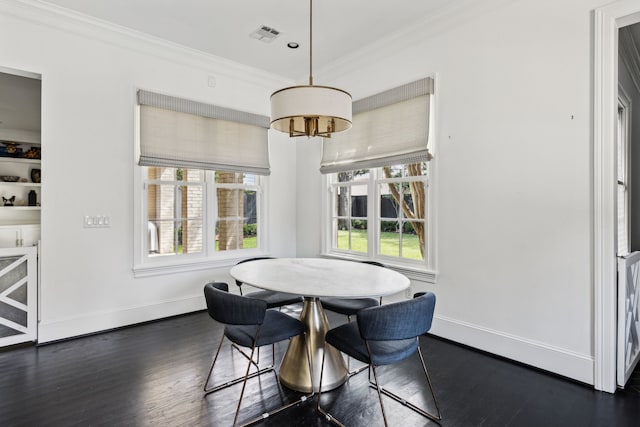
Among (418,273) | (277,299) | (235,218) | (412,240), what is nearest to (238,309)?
(277,299)

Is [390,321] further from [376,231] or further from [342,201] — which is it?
[342,201]

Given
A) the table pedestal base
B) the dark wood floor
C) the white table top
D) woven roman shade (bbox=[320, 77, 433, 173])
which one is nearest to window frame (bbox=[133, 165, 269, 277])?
the dark wood floor

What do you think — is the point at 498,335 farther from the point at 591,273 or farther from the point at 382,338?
the point at 382,338

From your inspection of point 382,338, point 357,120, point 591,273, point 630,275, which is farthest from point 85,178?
point 630,275

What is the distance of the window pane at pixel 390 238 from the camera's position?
3.82 metres

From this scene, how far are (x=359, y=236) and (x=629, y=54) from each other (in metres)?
3.23

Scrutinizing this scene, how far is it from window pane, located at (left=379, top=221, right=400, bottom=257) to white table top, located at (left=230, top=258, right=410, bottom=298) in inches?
39.2

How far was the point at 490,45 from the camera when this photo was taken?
295cm

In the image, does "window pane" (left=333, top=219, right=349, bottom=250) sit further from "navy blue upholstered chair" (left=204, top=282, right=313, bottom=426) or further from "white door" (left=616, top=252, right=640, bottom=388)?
"white door" (left=616, top=252, right=640, bottom=388)

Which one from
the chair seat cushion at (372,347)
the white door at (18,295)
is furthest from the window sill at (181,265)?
the chair seat cushion at (372,347)

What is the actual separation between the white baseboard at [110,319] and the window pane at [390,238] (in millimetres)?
2249

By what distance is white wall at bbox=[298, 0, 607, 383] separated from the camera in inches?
98.3

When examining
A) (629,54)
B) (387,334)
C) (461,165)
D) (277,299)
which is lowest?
(277,299)

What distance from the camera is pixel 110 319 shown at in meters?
3.50
